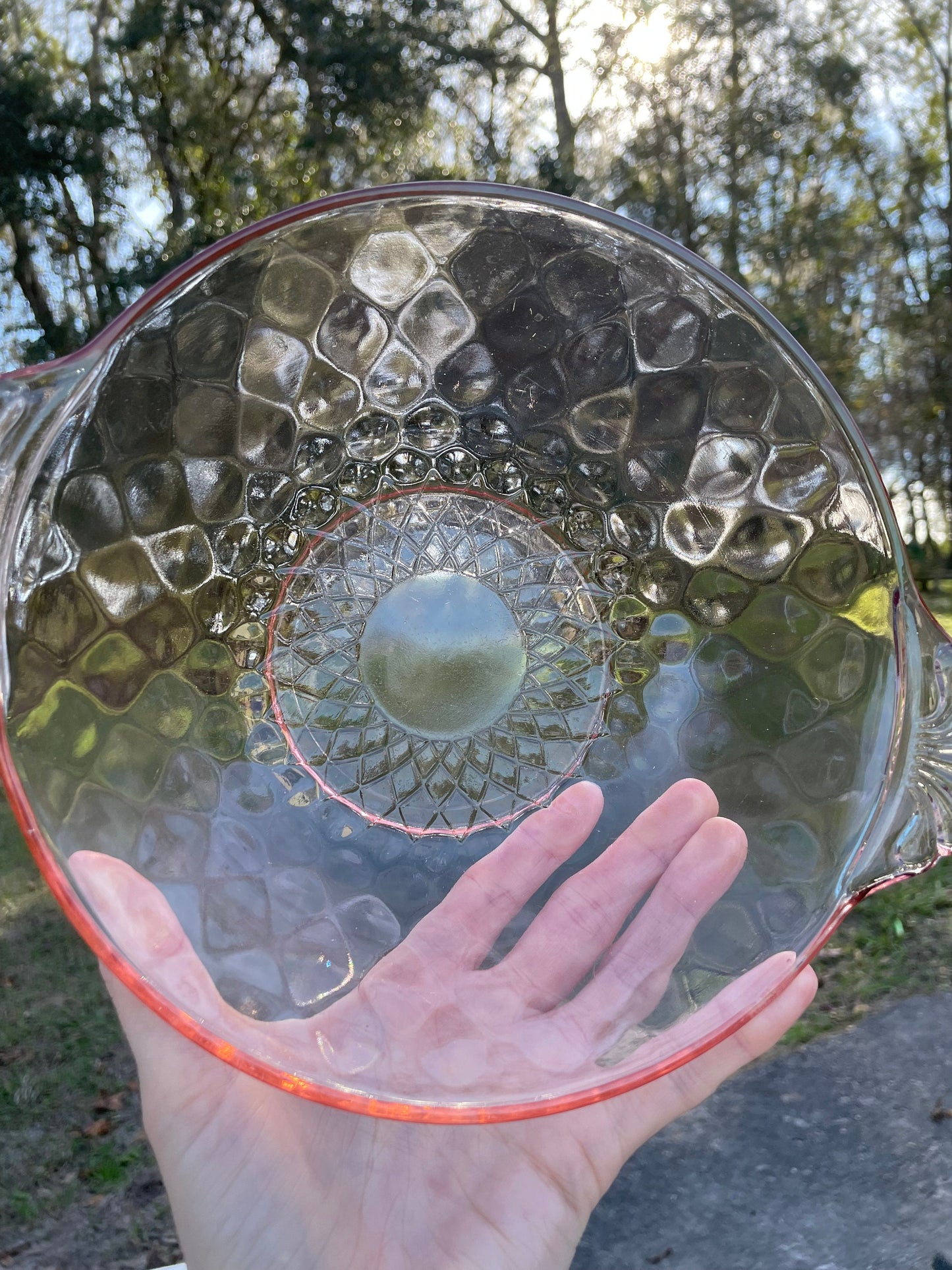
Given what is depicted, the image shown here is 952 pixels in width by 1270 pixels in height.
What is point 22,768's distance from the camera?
756 mm

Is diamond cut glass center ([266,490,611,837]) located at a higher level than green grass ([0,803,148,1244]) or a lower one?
higher

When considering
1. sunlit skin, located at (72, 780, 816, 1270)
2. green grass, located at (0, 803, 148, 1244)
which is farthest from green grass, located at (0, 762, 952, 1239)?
sunlit skin, located at (72, 780, 816, 1270)

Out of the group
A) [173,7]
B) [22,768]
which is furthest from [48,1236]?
[173,7]

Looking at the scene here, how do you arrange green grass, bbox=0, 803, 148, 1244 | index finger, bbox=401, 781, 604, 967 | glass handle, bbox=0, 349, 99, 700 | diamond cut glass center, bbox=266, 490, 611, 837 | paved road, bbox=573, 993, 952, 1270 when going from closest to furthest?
glass handle, bbox=0, 349, 99, 700 → index finger, bbox=401, 781, 604, 967 → diamond cut glass center, bbox=266, 490, 611, 837 → paved road, bbox=573, 993, 952, 1270 → green grass, bbox=0, 803, 148, 1244

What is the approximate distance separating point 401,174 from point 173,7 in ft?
2.07

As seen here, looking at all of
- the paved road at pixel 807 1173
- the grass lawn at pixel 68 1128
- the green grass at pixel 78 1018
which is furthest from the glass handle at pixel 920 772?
the grass lawn at pixel 68 1128

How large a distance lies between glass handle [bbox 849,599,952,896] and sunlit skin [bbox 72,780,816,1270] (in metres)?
0.12

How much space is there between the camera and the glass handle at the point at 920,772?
805 millimetres

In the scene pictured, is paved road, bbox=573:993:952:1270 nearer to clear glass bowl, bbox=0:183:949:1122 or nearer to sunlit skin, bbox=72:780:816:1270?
sunlit skin, bbox=72:780:816:1270

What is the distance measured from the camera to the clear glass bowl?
2.56 ft

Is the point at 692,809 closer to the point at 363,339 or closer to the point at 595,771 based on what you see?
the point at 595,771

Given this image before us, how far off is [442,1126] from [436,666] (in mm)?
452

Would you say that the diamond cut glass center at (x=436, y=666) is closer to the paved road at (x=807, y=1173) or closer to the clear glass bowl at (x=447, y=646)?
the clear glass bowl at (x=447, y=646)

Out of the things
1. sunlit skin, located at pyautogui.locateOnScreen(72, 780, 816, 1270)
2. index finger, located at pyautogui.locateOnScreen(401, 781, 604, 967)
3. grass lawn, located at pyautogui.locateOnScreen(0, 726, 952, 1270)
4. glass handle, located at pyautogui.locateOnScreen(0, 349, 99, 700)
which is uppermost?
glass handle, located at pyautogui.locateOnScreen(0, 349, 99, 700)
